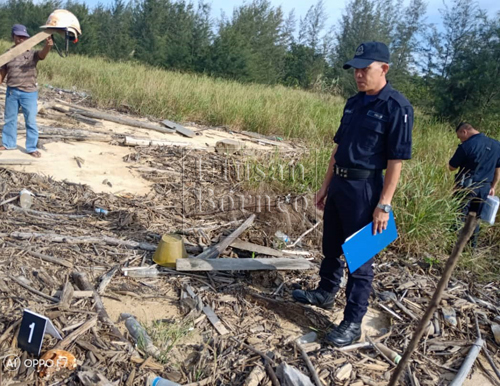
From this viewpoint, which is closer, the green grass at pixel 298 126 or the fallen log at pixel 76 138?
the green grass at pixel 298 126

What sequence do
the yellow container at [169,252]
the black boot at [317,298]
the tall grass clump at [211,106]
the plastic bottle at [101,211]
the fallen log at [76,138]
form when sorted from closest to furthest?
the black boot at [317,298]
the yellow container at [169,252]
the plastic bottle at [101,211]
the fallen log at [76,138]
the tall grass clump at [211,106]

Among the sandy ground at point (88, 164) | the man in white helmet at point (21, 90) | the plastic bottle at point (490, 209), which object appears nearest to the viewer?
the plastic bottle at point (490, 209)

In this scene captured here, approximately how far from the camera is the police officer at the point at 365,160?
2611 millimetres

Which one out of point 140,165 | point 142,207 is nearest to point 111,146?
point 140,165

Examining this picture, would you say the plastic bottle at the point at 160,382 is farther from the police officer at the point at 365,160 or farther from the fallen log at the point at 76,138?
the fallen log at the point at 76,138

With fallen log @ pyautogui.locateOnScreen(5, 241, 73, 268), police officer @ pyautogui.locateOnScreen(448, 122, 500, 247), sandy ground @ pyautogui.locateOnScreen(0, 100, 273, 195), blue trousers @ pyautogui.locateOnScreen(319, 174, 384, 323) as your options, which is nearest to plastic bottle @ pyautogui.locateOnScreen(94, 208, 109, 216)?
sandy ground @ pyautogui.locateOnScreen(0, 100, 273, 195)

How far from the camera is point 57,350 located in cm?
241

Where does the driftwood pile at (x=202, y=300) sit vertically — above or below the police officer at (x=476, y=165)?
below

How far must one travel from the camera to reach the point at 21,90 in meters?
6.18

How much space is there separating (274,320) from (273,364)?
0.57 metres

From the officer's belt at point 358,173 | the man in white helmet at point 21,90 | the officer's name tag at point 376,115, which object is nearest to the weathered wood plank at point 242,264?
the officer's belt at point 358,173

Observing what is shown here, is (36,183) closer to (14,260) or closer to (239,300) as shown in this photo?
(14,260)

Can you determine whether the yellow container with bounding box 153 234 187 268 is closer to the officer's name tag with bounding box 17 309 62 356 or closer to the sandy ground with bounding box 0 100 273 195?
the officer's name tag with bounding box 17 309 62 356

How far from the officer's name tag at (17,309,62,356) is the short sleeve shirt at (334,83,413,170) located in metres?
2.14
